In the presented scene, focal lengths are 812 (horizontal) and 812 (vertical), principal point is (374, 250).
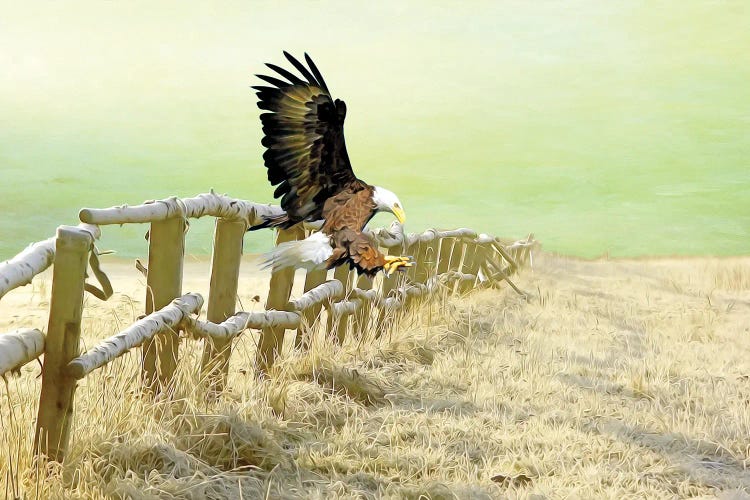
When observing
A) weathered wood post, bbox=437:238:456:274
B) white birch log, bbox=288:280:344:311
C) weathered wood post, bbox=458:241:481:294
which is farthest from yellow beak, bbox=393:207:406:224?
weathered wood post, bbox=458:241:481:294

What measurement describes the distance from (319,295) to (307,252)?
201cm

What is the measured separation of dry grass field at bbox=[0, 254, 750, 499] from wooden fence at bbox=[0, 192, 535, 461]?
0.36 ft

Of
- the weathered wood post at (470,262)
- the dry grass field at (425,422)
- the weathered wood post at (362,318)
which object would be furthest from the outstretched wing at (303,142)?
the weathered wood post at (470,262)

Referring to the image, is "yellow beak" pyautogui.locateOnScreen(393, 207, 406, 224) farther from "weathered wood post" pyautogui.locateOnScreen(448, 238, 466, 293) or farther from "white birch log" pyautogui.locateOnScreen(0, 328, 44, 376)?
"weathered wood post" pyautogui.locateOnScreen(448, 238, 466, 293)

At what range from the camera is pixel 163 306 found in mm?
3494

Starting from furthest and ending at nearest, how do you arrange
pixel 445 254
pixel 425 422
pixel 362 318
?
pixel 445 254 → pixel 362 318 → pixel 425 422

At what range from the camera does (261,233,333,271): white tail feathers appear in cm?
298

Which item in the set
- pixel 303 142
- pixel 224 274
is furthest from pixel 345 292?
pixel 303 142

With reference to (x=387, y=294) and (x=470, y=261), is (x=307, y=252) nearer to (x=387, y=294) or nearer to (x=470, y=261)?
(x=387, y=294)

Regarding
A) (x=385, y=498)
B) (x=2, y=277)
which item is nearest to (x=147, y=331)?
(x=2, y=277)

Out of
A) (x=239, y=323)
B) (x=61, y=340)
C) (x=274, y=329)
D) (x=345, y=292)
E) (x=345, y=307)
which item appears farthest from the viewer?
(x=345, y=292)

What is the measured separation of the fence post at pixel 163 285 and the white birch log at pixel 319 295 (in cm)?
116

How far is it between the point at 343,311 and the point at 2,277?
306 cm

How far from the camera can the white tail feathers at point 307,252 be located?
298cm
